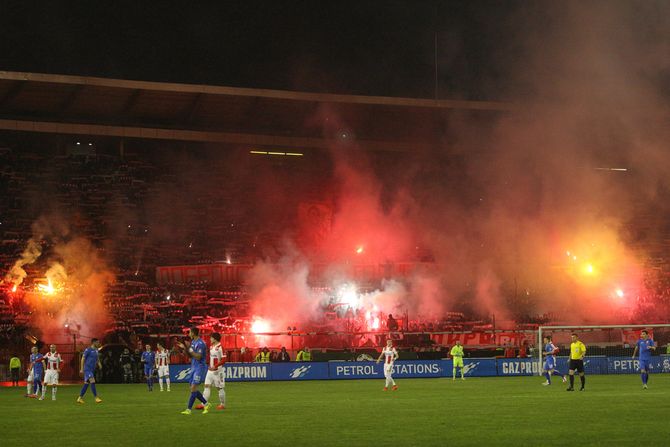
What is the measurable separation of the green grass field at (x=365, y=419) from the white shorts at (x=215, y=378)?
0.60 metres

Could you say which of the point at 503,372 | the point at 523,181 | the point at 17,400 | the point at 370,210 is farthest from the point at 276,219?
the point at 17,400

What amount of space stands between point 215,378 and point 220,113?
3035 cm

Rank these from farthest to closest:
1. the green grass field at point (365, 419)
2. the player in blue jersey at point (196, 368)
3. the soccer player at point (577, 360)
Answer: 1. the soccer player at point (577, 360)
2. the player in blue jersey at point (196, 368)
3. the green grass field at point (365, 419)

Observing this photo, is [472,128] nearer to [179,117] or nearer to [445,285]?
[445,285]

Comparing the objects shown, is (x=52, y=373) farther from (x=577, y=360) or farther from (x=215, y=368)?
(x=577, y=360)

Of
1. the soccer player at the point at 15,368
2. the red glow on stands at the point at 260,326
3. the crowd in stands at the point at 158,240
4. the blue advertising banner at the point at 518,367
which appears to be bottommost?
the blue advertising banner at the point at 518,367

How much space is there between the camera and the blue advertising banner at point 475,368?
32.2m

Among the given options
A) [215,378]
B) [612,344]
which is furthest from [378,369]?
[215,378]

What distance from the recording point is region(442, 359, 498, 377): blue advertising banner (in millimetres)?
32188

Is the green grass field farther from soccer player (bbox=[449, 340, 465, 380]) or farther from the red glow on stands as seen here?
the red glow on stands

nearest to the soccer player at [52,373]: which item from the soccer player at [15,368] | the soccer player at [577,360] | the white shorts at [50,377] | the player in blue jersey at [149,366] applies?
the white shorts at [50,377]

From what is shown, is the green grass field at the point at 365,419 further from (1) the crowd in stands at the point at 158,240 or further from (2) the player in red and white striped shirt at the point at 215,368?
(1) the crowd in stands at the point at 158,240

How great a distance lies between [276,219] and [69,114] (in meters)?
12.2

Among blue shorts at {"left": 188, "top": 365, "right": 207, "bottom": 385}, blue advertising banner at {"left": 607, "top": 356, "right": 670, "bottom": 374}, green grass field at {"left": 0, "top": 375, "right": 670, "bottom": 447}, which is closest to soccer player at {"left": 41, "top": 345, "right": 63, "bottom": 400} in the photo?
green grass field at {"left": 0, "top": 375, "right": 670, "bottom": 447}
